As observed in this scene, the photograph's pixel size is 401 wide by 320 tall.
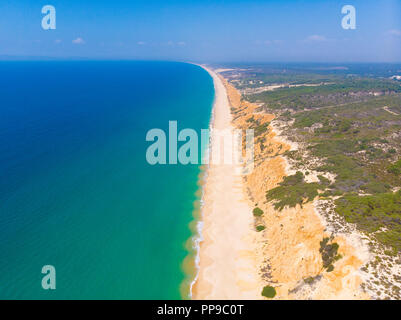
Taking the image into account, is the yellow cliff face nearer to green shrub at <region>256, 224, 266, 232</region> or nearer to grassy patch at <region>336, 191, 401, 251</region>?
green shrub at <region>256, 224, 266, 232</region>

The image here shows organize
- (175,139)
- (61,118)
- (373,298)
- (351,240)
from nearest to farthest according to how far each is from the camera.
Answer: (373,298) < (351,240) < (175,139) < (61,118)

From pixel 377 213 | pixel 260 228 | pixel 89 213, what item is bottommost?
pixel 260 228

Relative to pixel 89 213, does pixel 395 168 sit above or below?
above

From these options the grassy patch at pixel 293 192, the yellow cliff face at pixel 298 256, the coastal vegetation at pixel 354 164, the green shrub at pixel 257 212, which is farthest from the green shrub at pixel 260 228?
the coastal vegetation at pixel 354 164

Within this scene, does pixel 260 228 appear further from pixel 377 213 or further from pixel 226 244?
pixel 377 213

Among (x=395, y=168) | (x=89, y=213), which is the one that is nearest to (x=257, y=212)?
(x=395, y=168)

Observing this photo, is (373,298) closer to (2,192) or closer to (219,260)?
(219,260)

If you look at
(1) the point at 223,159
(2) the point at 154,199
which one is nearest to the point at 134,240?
(2) the point at 154,199
